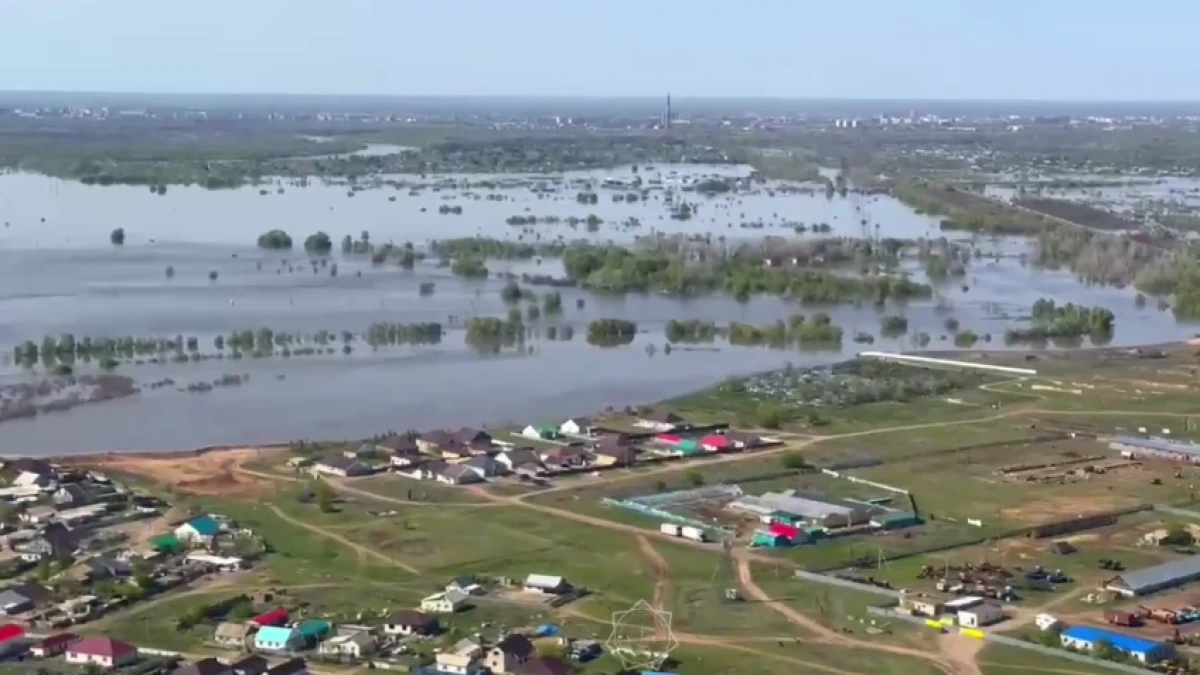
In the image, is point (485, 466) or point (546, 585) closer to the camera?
point (546, 585)

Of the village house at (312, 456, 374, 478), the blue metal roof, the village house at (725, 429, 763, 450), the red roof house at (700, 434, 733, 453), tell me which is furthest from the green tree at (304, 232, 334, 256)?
the blue metal roof

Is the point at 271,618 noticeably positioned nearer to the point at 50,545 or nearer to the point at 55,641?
the point at 55,641

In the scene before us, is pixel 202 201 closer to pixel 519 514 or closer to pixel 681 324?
pixel 681 324

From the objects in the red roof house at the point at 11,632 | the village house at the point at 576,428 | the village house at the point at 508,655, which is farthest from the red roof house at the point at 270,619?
the village house at the point at 576,428

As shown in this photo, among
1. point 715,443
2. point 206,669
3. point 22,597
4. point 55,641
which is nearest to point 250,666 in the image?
point 206,669

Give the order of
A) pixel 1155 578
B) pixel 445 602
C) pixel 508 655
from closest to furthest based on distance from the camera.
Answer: pixel 508 655 < pixel 445 602 < pixel 1155 578

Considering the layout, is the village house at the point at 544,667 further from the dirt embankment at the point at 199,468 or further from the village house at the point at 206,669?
the dirt embankment at the point at 199,468

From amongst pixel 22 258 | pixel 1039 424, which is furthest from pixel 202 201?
pixel 1039 424
